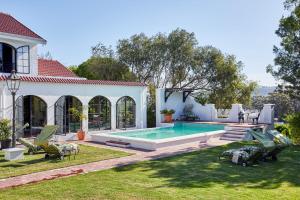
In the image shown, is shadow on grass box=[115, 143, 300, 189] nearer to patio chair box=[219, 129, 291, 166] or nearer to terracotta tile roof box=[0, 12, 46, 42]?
patio chair box=[219, 129, 291, 166]

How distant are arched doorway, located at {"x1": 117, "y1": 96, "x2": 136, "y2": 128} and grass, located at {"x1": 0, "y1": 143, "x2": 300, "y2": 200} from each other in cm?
1226

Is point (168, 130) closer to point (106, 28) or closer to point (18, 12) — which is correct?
point (106, 28)

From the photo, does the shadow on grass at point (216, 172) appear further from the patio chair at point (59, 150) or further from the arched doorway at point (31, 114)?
the arched doorway at point (31, 114)

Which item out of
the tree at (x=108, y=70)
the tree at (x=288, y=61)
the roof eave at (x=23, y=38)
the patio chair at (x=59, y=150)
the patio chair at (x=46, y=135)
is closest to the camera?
the patio chair at (x=59, y=150)

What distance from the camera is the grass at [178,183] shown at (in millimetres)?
8578

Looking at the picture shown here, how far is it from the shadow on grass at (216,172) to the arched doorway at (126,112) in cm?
1143

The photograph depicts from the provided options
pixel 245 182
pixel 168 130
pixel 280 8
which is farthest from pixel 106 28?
pixel 245 182

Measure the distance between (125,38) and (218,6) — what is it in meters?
19.0

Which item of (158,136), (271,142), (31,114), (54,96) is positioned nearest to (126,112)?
(158,136)

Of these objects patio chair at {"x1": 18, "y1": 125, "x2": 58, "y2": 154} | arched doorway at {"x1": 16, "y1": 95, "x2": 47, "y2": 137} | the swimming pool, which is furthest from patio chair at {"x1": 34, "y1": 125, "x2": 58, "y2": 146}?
arched doorway at {"x1": 16, "y1": 95, "x2": 47, "y2": 137}

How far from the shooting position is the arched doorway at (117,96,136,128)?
82.4 feet

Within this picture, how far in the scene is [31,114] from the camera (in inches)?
818

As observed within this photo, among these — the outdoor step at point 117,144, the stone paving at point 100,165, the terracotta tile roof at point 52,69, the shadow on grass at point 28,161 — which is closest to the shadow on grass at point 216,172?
the stone paving at point 100,165

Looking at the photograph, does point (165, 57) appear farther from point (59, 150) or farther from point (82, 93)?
point (59, 150)
